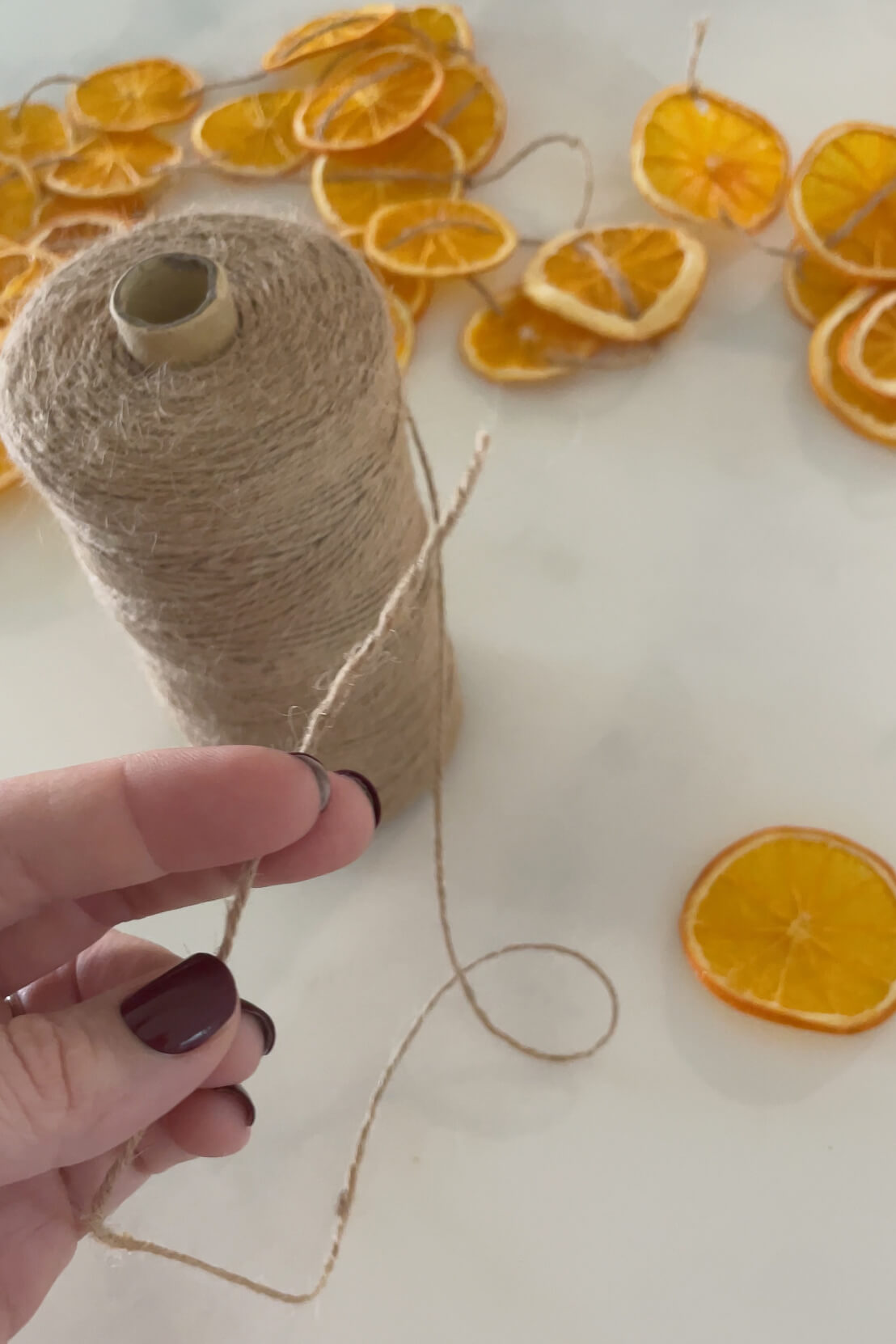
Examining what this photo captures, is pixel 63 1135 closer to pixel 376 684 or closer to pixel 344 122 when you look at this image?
pixel 376 684

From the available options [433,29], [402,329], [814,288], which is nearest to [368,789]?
[402,329]

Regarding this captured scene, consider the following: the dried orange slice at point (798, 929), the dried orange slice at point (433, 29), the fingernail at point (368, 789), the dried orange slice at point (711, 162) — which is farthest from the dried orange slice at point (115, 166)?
the dried orange slice at point (798, 929)

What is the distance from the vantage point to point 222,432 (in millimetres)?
516

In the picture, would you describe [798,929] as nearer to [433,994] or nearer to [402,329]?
[433,994]

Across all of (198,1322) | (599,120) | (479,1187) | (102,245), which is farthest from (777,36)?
(198,1322)

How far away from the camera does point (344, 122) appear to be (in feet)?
3.82

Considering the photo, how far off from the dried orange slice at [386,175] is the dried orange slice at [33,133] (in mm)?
336

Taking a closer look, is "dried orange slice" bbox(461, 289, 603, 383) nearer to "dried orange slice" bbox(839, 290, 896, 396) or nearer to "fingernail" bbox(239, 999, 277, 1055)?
"dried orange slice" bbox(839, 290, 896, 396)

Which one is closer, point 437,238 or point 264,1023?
point 264,1023

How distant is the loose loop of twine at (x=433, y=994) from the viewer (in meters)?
0.52

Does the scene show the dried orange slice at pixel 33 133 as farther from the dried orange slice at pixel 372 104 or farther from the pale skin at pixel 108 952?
the pale skin at pixel 108 952

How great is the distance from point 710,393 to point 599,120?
414 millimetres

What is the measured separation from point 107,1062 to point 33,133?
1.19 metres

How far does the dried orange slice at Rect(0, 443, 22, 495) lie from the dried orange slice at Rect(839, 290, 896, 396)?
0.79 m
